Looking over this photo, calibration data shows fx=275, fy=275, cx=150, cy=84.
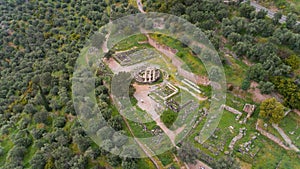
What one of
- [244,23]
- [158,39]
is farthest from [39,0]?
[244,23]

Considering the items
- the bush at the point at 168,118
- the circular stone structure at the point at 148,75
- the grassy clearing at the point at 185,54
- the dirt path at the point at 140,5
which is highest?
the dirt path at the point at 140,5

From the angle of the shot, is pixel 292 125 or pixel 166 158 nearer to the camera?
pixel 166 158

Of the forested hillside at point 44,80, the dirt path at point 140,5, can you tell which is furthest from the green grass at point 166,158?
the dirt path at point 140,5

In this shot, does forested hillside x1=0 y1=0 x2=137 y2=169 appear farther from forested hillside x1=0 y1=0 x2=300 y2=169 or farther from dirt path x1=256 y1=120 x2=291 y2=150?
dirt path x1=256 y1=120 x2=291 y2=150

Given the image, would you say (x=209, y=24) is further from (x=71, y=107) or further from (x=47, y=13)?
(x=47, y=13)

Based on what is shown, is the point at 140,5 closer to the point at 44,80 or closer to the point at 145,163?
the point at 44,80

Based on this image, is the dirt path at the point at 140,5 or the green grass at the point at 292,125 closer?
the green grass at the point at 292,125

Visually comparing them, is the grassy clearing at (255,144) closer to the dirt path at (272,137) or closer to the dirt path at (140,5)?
the dirt path at (272,137)

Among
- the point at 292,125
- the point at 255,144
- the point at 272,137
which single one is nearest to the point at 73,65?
the point at 255,144

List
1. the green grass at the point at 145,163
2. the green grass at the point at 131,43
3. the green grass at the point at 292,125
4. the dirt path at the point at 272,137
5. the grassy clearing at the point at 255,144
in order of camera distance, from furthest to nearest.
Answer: the green grass at the point at 131,43 → the green grass at the point at 292,125 → the dirt path at the point at 272,137 → the green grass at the point at 145,163 → the grassy clearing at the point at 255,144

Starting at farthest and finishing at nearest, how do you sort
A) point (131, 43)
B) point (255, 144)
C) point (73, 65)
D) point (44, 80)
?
point (131, 43) < point (73, 65) < point (44, 80) < point (255, 144)
